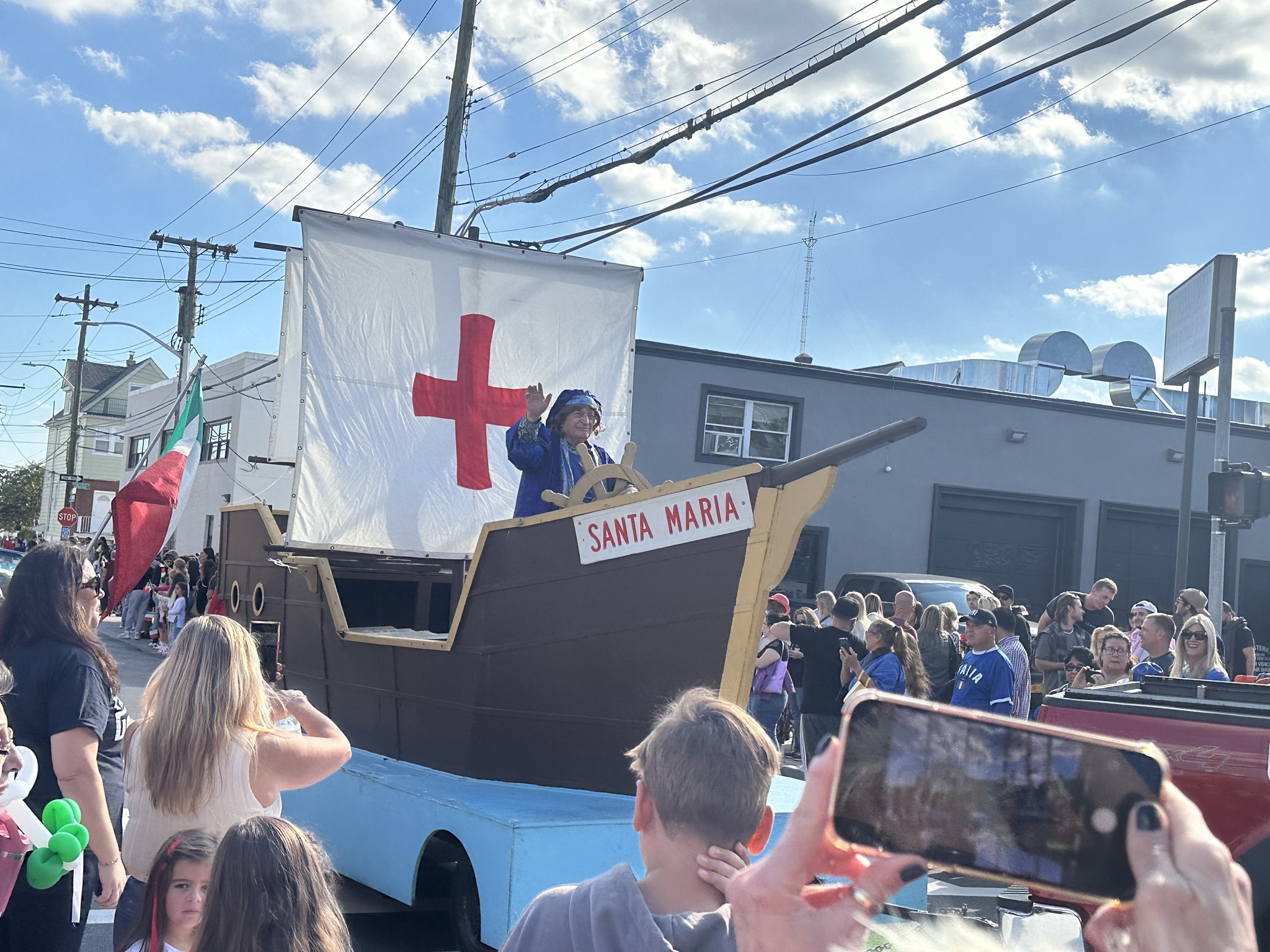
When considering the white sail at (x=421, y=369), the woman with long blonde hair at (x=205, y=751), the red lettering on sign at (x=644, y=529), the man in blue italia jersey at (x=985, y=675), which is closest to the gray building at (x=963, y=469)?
the white sail at (x=421, y=369)

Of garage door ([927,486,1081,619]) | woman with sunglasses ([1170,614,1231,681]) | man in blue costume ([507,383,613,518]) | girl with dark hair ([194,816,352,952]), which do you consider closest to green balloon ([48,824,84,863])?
girl with dark hair ([194,816,352,952])

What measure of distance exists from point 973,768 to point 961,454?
2067 cm

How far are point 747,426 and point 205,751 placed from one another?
56.8 feet

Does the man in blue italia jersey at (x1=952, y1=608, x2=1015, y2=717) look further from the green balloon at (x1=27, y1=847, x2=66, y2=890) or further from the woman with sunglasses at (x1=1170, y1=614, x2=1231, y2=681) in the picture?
the green balloon at (x1=27, y1=847, x2=66, y2=890)

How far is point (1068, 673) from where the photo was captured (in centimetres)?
883

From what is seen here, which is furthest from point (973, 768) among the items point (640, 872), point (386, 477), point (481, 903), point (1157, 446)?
point (1157, 446)

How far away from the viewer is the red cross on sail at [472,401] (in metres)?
10.1

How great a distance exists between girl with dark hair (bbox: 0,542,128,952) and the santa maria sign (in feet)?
9.41

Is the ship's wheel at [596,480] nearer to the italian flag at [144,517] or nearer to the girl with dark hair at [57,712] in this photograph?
the girl with dark hair at [57,712]

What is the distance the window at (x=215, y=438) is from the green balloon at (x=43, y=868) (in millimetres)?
30450

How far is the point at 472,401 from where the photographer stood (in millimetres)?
10258

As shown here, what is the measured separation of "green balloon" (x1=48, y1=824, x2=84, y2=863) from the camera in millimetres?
2785

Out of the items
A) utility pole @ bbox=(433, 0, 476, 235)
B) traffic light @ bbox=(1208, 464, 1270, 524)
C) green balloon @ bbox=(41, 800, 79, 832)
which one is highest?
utility pole @ bbox=(433, 0, 476, 235)

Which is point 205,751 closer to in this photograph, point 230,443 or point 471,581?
point 471,581
